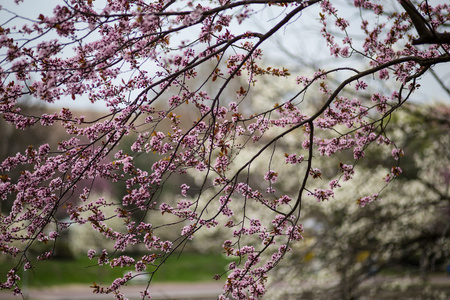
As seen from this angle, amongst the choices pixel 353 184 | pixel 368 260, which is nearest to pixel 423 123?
pixel 353 184

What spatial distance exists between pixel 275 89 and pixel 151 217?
14607mm

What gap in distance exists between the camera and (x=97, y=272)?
1789cm

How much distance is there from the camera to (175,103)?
11.6ft

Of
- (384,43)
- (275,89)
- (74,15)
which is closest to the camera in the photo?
(74,15)

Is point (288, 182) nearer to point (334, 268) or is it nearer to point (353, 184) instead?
point (353, 184)

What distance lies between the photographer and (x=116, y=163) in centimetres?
343

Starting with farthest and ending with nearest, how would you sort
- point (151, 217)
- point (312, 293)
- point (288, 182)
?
point (151, 217)
point (288, 182)
point (312, 293)

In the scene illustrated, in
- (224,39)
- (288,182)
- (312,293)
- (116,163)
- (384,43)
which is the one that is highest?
(288,182)

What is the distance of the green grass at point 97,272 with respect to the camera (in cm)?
1609

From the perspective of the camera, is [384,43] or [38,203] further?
[384,43]

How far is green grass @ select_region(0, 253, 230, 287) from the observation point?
1609 centimetres

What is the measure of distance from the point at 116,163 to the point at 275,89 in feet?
22.1

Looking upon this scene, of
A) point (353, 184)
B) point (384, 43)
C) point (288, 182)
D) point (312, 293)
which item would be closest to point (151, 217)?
point (288, 182)

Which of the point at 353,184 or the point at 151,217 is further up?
the point at 151,217
